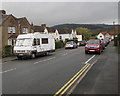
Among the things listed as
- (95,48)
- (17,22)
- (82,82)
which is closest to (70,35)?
(17,22)

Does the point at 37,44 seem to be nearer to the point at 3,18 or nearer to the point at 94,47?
the point at 94,47

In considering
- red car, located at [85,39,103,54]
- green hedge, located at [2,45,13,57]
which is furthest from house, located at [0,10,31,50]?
red car, located at [85,39,103,54]

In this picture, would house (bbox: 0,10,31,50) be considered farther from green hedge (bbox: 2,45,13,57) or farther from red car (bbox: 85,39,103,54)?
red car (bbox: 85,39,103,54)

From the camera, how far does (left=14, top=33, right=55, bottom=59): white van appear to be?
1583cm

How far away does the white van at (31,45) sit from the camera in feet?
51.9

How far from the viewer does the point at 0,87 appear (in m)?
6.31

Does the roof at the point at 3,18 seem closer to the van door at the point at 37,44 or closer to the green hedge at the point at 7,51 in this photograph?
the green hedge at the point at 7,51

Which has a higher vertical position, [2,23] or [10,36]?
[2,23]

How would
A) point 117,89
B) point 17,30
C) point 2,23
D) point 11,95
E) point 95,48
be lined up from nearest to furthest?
point 11,95, point 117,89, point 95,48, point 2,23, point 17,30

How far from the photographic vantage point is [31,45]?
627 inches

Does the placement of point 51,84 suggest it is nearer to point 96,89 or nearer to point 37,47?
point 96,89

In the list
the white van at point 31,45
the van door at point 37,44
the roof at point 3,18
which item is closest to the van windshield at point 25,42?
the white van at point 31,45

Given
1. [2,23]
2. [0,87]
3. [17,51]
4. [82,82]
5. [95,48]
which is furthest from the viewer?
[2,23]

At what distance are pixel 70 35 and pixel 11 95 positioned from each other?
255 feet
